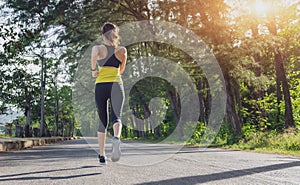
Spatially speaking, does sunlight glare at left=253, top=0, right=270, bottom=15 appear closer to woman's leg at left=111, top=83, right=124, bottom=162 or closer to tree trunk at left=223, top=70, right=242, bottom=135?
tree trunk at left=223, top=70, right=242, bottom=135

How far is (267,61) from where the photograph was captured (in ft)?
81.0

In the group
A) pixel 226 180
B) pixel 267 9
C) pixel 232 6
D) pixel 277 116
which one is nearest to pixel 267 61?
pixel 277 116

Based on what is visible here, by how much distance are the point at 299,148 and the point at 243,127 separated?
5.43 metres

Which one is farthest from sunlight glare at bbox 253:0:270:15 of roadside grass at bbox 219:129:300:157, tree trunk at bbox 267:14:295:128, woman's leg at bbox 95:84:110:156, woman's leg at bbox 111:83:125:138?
woman's leg at bbox 95:84:110:156

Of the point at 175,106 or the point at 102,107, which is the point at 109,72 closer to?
the point at 102,107

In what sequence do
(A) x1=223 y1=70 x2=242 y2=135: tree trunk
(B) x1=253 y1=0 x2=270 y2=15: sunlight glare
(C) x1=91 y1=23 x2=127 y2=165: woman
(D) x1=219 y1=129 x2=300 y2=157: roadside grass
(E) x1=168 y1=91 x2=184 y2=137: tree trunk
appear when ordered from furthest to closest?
(E) x1=168 y1=91 x2=184 y2=137: tree trunk < (A) x1=223 y1=70 x2=242 y2=135: tree trunk < (B) x1=253 y1=0 x2=270 y2=15: sunlight glare < (D) x1=219 y1=129 x2=300 y2=157: roadside grass < (C) x1=91 y1=23 x2=127 y2=165: woman

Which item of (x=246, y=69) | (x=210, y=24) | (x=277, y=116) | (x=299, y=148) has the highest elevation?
(x=210, y=24)

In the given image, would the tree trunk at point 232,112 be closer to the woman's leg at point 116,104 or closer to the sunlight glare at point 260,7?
the sunlight glare at point 260,7

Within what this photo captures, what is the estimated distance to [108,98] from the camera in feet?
16.3

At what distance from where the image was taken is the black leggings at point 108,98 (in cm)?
488

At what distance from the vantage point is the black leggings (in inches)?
192

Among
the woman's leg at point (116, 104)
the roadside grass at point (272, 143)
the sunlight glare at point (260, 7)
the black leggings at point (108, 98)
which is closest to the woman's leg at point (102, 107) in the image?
the black leggings at point (108, 98)

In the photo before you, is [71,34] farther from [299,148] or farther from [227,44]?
[299,148]

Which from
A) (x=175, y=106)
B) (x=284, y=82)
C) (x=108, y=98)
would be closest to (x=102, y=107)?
(x=108, y=98)
